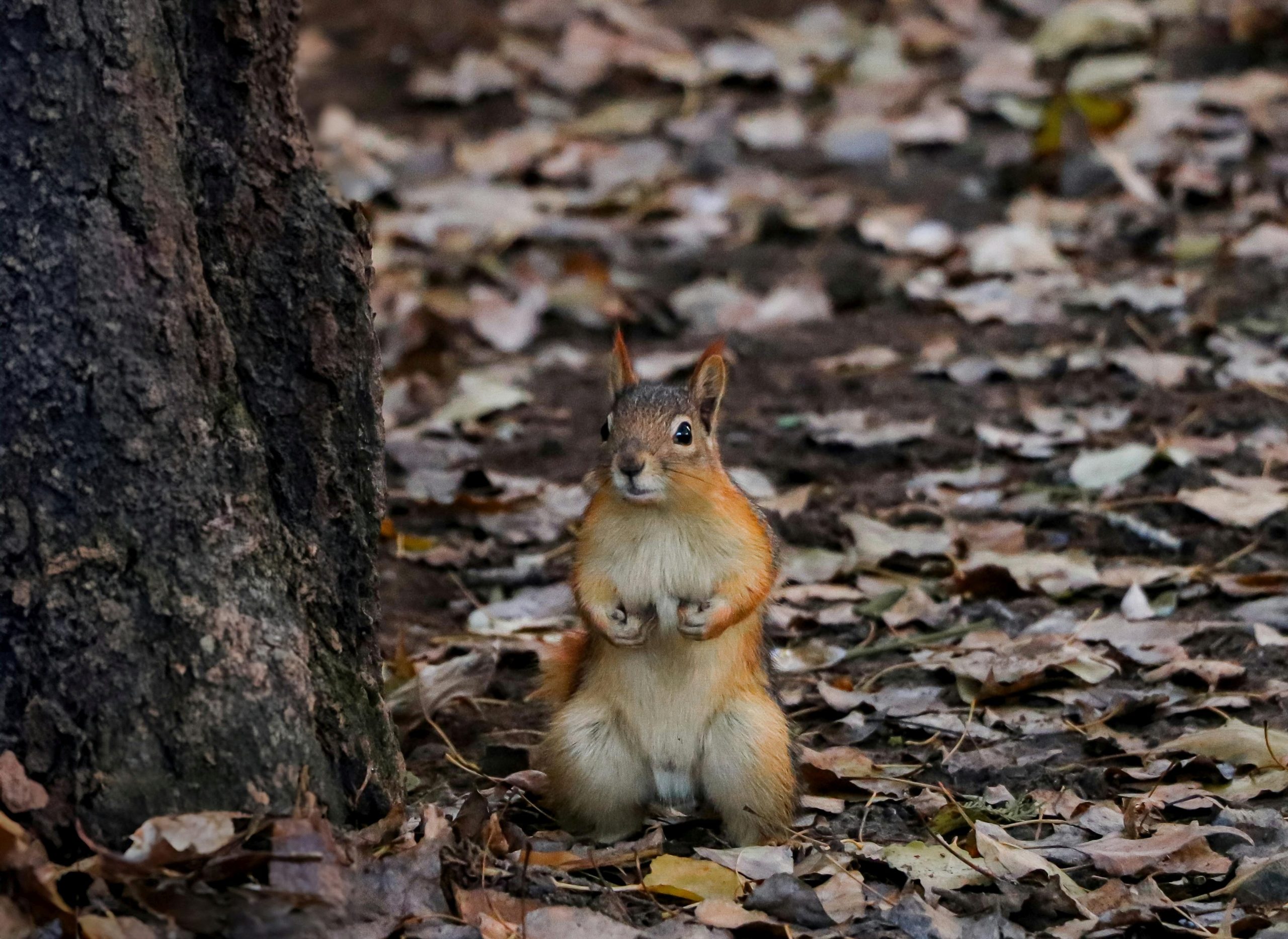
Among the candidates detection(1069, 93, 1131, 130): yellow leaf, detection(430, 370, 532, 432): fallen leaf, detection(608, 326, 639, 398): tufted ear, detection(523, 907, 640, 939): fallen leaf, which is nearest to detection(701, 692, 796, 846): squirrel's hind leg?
detection(523, 907, 640, 939): fallen leaf

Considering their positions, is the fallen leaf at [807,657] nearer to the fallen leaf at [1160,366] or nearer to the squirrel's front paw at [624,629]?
the squirrel's front paw at [624,629]

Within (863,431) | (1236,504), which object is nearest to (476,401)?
(863,431)

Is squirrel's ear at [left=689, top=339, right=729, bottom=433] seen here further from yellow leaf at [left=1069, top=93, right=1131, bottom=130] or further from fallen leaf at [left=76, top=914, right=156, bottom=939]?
yellow leaf at [left=1069, top=93, right=1131, bottom=130]

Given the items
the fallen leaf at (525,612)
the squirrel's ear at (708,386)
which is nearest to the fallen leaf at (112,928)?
the squirrel's ear at (708,386)

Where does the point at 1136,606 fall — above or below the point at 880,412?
below

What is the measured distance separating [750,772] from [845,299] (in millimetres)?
4188

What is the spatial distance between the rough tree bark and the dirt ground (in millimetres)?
568

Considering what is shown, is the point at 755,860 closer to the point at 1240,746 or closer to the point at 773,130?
the point at 1240,746

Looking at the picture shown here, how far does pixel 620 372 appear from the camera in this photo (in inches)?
157

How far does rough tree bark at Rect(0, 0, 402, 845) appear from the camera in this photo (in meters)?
2.88

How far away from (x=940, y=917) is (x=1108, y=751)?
0.99 meters

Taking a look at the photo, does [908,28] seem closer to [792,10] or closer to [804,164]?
[792,10]

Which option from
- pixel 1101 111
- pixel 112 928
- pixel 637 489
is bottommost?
pixel 112 928

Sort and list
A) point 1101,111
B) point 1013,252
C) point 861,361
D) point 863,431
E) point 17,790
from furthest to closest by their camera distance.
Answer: point 1101,111 < point 1013,252 < point 861,361 < point 863,431 < point 17,790
